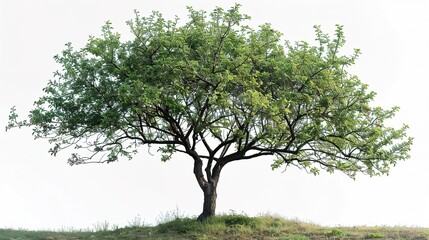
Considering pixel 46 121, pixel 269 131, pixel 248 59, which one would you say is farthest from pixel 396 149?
pixel 46 121

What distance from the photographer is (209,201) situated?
2020cm

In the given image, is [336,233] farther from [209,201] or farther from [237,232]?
[209,201]

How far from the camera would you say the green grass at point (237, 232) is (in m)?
18.4

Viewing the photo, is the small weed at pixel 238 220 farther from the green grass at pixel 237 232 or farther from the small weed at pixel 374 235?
the small weed at pixel 374 235

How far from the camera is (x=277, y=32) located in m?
18.9

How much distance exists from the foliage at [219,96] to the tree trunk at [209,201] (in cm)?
46

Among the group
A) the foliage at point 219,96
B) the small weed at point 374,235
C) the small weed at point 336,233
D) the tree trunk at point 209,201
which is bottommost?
the small weed at point 374,235

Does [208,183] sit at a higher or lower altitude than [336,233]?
higher

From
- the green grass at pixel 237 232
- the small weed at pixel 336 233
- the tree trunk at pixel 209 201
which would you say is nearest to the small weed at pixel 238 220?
the green grass at pixel 237 232

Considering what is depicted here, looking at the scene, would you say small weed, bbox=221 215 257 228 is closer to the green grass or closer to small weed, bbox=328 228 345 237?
the green grass

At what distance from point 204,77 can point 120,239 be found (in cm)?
640

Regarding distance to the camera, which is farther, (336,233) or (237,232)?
(237,232)

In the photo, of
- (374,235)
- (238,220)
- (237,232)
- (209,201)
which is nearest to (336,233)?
(374,235)

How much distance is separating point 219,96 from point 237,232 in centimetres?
475
